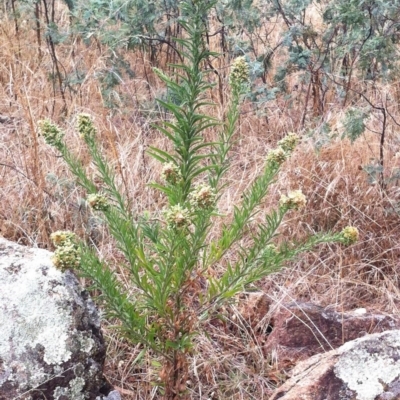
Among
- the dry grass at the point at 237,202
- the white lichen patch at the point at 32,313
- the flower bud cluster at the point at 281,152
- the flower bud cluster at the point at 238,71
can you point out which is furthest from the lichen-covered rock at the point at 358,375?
the flower bud cluster at the point at 238,71

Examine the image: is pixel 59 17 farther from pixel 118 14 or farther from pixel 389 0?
pixel 389 0

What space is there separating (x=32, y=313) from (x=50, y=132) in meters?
0.54

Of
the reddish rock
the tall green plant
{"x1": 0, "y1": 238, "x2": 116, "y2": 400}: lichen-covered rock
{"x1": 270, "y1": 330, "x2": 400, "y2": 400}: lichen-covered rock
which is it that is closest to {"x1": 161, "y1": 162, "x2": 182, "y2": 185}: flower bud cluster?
the tall green plant

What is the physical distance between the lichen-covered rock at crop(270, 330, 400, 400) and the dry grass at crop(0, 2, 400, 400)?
424 millimetres

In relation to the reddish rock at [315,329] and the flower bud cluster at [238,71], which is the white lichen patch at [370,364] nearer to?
the reddish rock at [315,329]

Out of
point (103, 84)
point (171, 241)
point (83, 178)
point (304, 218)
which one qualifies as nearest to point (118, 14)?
point (103, 84)

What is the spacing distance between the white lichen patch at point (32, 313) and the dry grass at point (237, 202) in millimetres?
301

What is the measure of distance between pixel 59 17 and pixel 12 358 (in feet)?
13.1

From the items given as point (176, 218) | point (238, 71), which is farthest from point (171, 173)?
point (238, 71)

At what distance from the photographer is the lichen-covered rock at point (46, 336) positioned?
1.59 m

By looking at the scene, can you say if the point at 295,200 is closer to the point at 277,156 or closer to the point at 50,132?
the point at 277,156

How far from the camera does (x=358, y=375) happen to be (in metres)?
1.50

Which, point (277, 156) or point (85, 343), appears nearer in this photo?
point (277, 156)

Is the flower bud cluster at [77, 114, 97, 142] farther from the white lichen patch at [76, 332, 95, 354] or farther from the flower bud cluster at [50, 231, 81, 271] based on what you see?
the white lichen patch at [76, 332, 95, 354]
